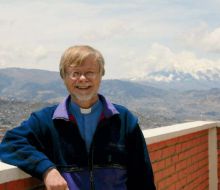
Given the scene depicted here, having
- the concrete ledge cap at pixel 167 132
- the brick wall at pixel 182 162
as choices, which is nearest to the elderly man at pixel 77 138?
the concrete ledge cap at pixel 167 132

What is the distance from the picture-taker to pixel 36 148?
7.66ft

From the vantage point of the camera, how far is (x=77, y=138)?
2326 mm

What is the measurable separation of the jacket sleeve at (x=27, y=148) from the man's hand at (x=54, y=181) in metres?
0.03

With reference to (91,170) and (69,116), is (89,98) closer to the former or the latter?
(69,116)

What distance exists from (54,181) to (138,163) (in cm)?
51

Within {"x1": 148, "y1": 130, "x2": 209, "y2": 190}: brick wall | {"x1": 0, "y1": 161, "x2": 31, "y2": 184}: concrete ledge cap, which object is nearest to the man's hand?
{"x1": 0, "y1": 161, "x2": 31, "y2": 184}: concrete ledge cap

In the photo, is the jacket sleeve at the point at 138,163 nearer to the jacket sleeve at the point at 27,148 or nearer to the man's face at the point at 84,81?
the man's face at the point at 84,81

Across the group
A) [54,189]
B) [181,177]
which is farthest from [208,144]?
[54,189]

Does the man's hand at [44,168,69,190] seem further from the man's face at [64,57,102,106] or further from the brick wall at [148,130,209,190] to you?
the brick wall at [148,130,209,190]

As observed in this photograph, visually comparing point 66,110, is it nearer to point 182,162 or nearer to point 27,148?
point 27,148

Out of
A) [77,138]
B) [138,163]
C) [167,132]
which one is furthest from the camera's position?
[167,132]

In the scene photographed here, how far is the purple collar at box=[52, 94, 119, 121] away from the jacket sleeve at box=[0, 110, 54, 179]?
0.09m

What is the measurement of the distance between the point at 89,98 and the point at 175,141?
2234 millimetres

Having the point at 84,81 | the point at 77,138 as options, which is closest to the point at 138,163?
the point at 77,138
